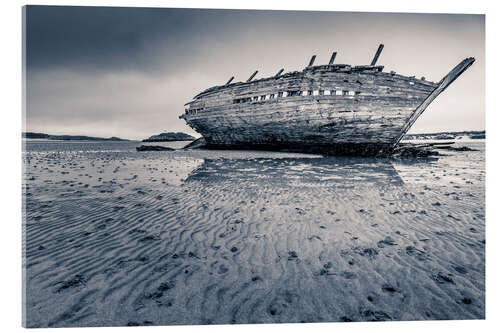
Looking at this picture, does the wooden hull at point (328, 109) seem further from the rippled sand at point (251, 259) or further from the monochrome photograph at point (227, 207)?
the rippled sand at point (251, 259)

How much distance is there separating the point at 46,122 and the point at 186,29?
4.09m

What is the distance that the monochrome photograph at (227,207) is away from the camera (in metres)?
2.60

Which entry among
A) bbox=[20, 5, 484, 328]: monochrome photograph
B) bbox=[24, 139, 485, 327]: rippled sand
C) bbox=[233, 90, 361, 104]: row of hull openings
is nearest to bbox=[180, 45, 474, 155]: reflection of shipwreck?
bbox=[233, 90, 361, 104]: row of hull openings

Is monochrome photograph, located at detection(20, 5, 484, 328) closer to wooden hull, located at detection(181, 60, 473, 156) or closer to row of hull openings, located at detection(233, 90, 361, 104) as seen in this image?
wooden hull, located at detection(181, 60, 473, 156)

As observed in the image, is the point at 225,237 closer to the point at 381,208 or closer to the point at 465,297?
the point at 465,297

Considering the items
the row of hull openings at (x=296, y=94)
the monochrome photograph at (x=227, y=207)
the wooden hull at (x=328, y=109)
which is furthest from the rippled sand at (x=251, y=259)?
the row of hull openings at (x=296, y=94)

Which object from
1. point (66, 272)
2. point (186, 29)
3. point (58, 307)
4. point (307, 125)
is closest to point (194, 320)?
point (58, 307)

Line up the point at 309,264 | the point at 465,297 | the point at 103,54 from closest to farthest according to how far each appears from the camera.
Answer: the point at 465,297 < the point at 309,264 < the point at 103,54

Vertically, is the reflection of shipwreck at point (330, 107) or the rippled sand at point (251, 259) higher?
the reflection of shipwreck at point (330, 107)

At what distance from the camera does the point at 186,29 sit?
5.71 m

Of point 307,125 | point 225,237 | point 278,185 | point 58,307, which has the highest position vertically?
point 307,125

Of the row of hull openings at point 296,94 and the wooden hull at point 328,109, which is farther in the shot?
the row of hull openings at point 296,94

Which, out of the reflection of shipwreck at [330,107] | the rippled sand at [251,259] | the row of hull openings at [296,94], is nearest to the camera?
the rippled sand at [251,259]

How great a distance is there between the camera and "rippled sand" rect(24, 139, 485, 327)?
2.51m
